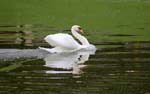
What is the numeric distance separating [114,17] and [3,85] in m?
29.5

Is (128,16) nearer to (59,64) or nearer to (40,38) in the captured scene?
(40,38)

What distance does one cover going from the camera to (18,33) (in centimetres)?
3403

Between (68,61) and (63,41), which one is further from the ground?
(63,41)

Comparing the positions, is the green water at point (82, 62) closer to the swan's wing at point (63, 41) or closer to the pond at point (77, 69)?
the pond at point (77, 69)

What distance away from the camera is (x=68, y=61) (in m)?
22.8

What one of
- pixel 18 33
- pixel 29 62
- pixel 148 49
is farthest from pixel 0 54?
pixel 18 33

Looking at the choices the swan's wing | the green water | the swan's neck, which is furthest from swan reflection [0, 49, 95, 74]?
the swan's neck

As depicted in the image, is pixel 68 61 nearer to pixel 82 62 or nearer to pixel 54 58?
pixel 82 62

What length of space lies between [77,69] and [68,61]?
2.05m

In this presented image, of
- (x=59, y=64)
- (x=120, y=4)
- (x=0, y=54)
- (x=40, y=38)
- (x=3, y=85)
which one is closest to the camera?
(x=3, y=85)

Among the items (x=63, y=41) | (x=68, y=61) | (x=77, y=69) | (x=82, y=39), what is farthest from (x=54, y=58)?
(x=82, y=39)

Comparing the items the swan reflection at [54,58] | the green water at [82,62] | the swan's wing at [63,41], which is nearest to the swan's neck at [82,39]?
the green water at [82,62]

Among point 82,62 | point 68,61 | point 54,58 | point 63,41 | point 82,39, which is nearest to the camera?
point 82,62

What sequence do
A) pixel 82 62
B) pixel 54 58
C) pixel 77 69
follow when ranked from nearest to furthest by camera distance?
pixel 77 69
pixel 82 62
pixel 54 58
